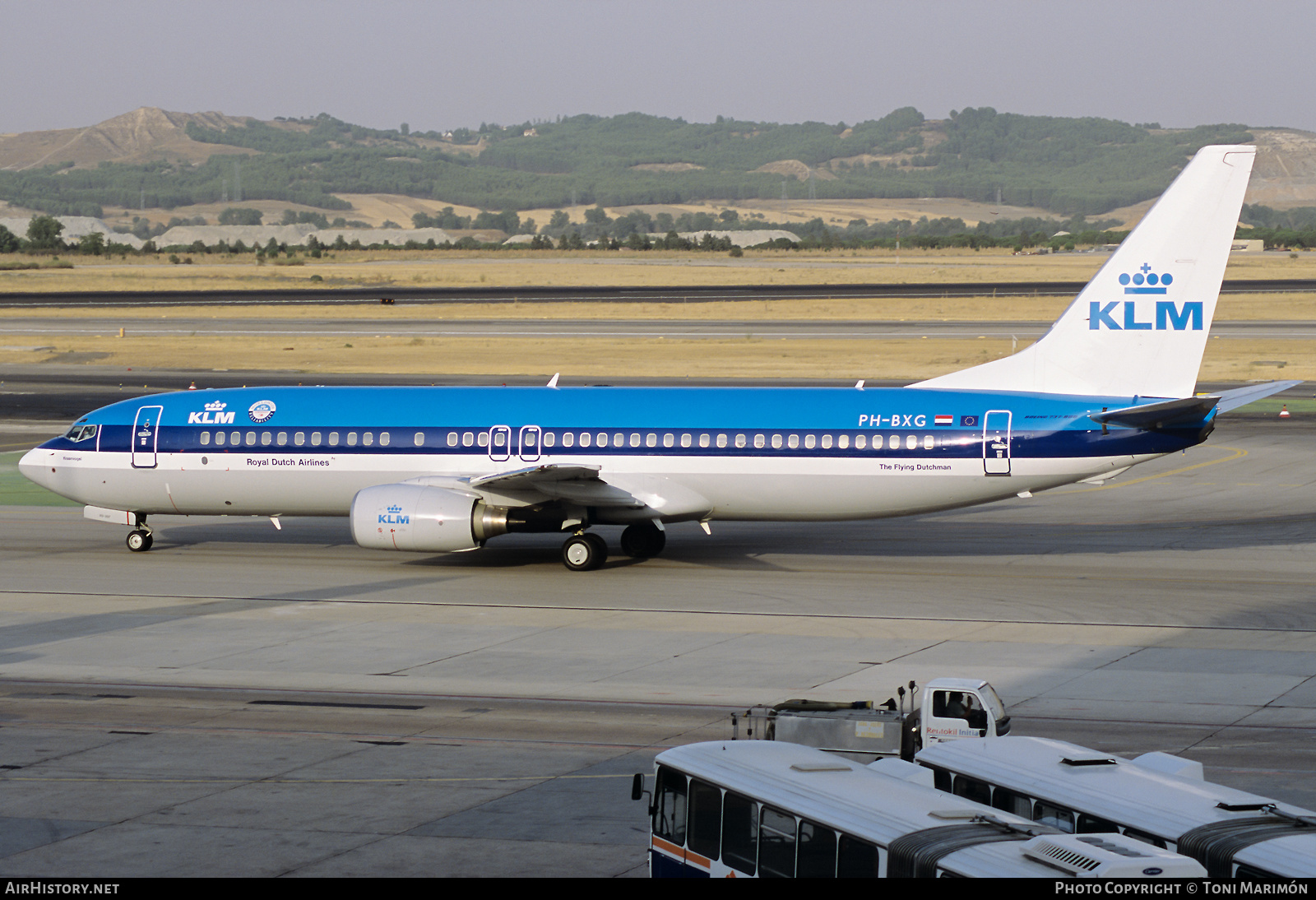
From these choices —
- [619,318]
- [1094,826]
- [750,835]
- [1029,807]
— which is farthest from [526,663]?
[619,318]

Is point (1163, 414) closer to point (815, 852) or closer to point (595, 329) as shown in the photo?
point (815, 852)

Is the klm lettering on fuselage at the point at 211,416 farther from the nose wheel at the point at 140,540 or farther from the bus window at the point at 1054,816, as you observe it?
the bus window at the point at 1054,816

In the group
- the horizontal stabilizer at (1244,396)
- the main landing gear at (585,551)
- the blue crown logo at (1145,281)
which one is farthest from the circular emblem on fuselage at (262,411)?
the horizontal stabilizer at (1244,396)

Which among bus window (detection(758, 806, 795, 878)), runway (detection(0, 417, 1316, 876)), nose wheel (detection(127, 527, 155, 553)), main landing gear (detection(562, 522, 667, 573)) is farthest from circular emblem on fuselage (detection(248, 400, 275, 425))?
bus window (detection(758, 806, 795, 878))

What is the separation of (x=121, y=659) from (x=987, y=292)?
106200 mm

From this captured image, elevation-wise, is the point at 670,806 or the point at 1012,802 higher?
the point at 1012,802

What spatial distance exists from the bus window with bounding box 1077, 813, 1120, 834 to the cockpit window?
31.9 meters

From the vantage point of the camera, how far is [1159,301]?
3312 cm

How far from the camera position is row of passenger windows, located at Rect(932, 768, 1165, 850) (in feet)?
39.3

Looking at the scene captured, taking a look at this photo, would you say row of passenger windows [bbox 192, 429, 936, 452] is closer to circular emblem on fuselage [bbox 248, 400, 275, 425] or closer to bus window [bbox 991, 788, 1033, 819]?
circular emblem on fuselage [bbox 248, 400, 275, 425]

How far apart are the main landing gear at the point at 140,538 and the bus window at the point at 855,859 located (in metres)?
31.0

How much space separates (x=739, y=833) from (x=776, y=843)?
50cm

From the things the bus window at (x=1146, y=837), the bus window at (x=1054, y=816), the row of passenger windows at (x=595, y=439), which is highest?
the row of passenger windows at (x=595, y=439)

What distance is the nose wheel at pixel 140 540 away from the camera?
125ft
